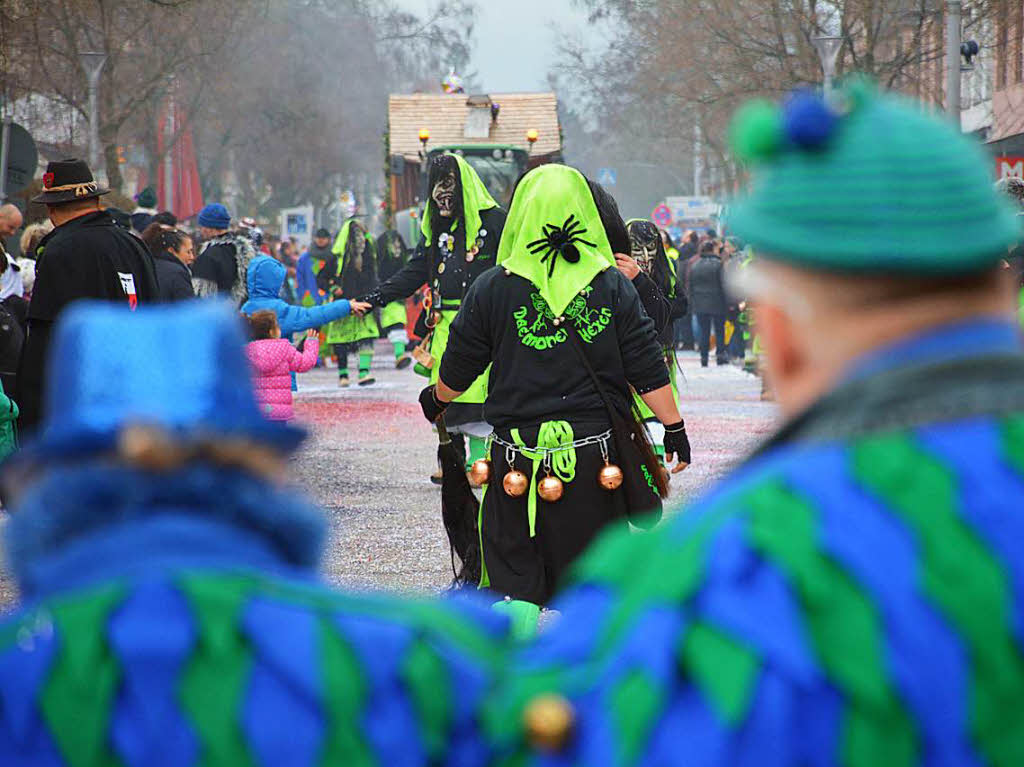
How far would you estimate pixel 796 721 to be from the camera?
4.51 ft

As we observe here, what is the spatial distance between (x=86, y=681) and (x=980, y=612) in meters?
0.77

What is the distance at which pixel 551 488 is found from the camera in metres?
5.44

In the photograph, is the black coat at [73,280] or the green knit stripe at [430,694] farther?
the black coat at [73,280]

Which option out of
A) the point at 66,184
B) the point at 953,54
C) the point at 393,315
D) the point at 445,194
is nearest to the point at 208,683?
the point at 66,184

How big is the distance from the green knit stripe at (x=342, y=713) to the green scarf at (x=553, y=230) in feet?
13.0

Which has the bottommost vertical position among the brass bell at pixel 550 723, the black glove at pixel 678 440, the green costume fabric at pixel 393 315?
the green costume fabric at pixel 393 315

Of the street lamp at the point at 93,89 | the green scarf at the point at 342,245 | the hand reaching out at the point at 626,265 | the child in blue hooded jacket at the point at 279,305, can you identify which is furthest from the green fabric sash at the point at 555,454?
the street lamp at the point at 93,89

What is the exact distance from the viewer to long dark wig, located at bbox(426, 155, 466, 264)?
991cm

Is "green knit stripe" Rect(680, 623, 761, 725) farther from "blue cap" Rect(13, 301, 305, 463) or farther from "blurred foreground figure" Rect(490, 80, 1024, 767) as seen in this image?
"blue cap" Rect(13, 301, 305, 463)

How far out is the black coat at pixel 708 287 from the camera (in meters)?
23.4

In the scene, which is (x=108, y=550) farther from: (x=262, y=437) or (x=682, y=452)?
(x=682, y=452)

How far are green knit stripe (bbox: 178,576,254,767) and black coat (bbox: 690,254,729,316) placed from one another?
72.1 feet

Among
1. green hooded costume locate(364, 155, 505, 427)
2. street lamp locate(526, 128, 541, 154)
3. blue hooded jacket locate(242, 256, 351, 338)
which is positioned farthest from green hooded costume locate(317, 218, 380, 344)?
green hooded costume locate(364, 155, 505, 427)

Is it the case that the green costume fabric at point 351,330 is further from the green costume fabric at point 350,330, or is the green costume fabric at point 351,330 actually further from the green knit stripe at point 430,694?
the green knit stripe at point 430,694
